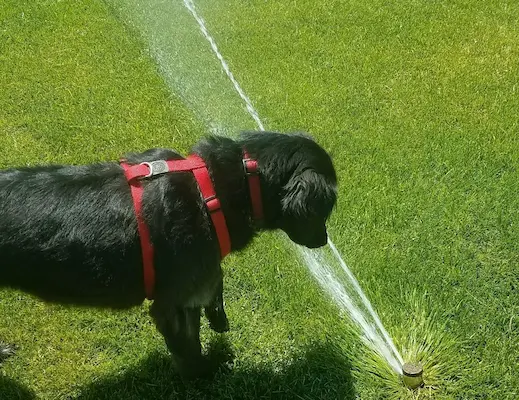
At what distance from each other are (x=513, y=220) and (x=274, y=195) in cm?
239

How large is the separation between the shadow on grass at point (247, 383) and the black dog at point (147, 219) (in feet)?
2.42

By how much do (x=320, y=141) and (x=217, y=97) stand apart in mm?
1305

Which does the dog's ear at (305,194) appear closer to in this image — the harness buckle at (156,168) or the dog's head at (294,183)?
the dog's head at (294,183)

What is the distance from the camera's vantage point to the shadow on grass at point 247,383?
3.63 m

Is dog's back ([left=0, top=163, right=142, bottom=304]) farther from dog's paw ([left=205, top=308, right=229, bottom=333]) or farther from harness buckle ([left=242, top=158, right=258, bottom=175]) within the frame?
dog's paw ([left=205, top=308, right=229, bottom=333])

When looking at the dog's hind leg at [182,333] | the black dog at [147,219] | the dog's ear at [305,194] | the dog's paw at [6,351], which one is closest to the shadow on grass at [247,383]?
the dog's hind leg at [182,333]

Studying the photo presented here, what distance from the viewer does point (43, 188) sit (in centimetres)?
292

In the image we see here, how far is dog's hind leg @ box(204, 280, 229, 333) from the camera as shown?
3717 mm

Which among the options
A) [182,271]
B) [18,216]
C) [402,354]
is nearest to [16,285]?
[18,216]

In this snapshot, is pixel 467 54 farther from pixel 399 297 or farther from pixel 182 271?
Result: pixel 182 271

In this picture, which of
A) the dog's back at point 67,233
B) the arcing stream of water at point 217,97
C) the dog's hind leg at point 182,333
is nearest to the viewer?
the dog's back at point 67,233

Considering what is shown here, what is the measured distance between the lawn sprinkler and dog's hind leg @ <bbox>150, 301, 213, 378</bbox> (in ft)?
3.90

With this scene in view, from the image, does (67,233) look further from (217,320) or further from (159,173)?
(217,320)

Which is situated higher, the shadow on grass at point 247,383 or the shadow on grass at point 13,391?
the shadow on grass at point 13,391
